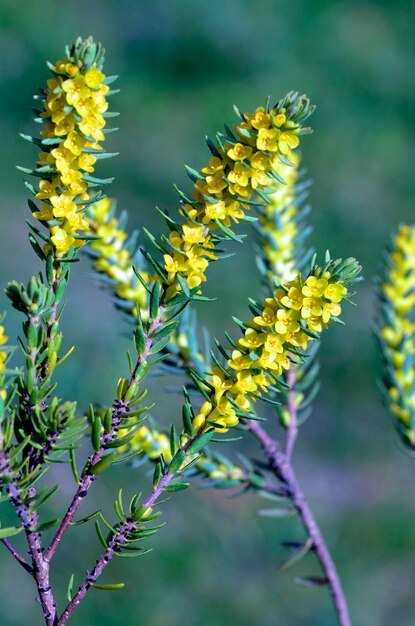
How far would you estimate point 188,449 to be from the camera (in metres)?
0.73

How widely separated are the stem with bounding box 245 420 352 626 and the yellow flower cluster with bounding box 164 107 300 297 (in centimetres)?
41

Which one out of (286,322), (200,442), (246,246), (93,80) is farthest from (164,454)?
(246,246)

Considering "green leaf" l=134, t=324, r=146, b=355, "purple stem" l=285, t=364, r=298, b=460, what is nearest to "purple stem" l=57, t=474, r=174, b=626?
"green leaf" l=134, t=324, r=146, b=355

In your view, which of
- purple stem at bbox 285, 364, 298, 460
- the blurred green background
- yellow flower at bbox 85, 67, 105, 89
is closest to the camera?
yellow flower at bbox 85, 67, 105, 89

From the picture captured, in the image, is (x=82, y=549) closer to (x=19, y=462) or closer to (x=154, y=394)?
(x=154, y=394)

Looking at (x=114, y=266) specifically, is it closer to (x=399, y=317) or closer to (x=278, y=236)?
(x=278, y=236)

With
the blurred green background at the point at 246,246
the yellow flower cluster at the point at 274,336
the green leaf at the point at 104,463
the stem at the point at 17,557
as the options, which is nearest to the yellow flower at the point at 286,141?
the yellow flower cluster at the point at 274,336

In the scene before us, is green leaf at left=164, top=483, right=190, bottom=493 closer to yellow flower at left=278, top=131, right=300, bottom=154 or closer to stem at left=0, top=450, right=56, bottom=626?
stem at left=0, top=450, right=56, bottom=626

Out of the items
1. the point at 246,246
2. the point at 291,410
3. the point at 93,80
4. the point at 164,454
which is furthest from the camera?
the point at 246,246

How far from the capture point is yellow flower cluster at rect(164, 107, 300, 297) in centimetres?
68

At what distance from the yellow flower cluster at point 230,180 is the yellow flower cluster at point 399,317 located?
620 mm

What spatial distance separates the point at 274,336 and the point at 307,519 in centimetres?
50

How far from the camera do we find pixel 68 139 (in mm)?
669

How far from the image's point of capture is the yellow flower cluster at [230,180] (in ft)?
2.22
